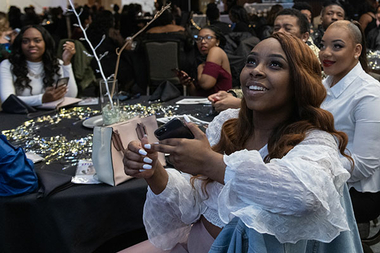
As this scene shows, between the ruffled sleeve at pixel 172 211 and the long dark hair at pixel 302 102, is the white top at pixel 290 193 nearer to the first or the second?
the long dark hair at pixel 302 102

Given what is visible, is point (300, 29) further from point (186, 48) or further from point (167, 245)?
point (186, 48)

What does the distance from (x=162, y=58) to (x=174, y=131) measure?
3962 mm

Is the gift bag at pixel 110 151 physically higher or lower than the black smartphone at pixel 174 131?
lower

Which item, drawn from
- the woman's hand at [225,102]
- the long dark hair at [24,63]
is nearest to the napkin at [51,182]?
the woman's hand at [225,102]

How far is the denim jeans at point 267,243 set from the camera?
0.96 meters

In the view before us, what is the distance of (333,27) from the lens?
2178 millimetres

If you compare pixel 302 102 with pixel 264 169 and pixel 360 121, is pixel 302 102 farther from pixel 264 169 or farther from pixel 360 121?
pixel 360 121

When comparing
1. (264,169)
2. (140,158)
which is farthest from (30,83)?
(264,169)

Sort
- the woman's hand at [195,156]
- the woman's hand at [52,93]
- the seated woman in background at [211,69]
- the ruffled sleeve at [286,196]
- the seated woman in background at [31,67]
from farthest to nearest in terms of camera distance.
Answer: the seated woman in background at [211,69]
the seated woman in background at [31,67]
the woman's hand at [52,93]
the woman's hand at [195,156]
the ruffled sleeve at [286,196]

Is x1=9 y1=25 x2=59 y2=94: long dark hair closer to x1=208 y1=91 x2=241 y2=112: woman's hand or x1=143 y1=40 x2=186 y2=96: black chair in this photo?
x1=208 y1=91 x2=241 y2=112: woman's hand

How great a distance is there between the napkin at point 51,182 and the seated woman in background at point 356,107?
1.20 meters

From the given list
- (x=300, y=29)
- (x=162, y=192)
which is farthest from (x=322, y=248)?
(x=300, y=29)

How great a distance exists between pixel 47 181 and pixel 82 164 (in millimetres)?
233

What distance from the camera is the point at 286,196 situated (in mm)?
937
